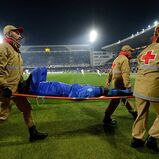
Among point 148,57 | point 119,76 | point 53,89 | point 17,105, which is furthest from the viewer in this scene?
point 119,76

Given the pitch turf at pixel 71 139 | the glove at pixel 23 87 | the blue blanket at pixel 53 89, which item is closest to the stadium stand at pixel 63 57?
the pitch turf at pixel 71 139

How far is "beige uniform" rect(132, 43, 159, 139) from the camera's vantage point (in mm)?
5125

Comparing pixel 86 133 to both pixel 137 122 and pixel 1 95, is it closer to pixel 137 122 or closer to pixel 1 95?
pixel 137 122

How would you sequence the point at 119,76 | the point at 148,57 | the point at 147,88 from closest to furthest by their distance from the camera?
the point at 147,88 < the point at 148,57 < the point at 119,76

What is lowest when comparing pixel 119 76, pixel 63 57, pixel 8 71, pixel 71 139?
pixel 71 139

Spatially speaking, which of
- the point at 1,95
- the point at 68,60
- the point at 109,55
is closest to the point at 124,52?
the point at 1,95

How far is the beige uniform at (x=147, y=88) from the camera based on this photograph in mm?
5125

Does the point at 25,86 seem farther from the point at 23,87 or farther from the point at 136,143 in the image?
the point at 136,143

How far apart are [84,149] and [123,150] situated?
0.76m

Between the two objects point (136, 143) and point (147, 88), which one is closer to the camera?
point (147, 88)

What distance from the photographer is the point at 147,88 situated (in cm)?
521

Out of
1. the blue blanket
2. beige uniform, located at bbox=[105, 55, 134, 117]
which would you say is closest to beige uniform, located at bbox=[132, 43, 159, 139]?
the blue blanket

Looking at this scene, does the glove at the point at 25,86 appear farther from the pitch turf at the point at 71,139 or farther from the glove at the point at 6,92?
the pitch turf at the point at 71,139

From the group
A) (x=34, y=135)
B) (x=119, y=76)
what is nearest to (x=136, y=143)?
(x=34, y=135)
